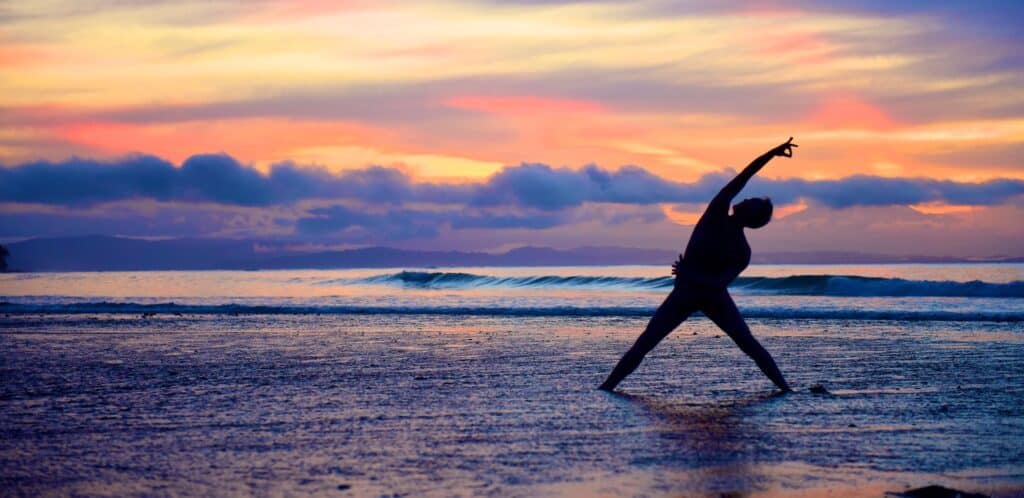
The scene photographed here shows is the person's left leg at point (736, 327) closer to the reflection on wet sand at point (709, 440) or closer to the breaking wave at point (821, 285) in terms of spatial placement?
the reflection on wet sand at point (709, 440)

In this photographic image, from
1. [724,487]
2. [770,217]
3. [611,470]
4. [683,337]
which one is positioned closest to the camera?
[724,487]

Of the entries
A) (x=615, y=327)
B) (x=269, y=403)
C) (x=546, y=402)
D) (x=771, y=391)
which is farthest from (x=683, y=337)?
(x=269, y=403)

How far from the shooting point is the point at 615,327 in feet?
59.7

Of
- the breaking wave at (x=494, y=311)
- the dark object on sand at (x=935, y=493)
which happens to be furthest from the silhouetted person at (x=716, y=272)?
the breaking wave at (x=494, y=311)

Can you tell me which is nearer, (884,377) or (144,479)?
(144,479)

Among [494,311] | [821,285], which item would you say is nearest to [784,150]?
[494,311]

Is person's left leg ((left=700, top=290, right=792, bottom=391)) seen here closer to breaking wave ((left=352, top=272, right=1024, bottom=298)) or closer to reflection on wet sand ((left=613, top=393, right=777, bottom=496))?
reflection on wet sand ((left=613, top=393, right=777, bottom=496))

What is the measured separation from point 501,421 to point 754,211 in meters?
3.07

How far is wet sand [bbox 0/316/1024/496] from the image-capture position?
5289 millimetres

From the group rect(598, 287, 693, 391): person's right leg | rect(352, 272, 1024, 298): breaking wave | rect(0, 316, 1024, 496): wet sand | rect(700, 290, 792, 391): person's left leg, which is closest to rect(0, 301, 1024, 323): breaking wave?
rect(0, 316, 1024, 496): wet sand

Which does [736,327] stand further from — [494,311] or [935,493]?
Result: [494,311]

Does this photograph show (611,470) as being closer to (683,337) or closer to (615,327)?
(683,337)

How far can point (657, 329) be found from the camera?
29.5 feet

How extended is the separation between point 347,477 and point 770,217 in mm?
4810
